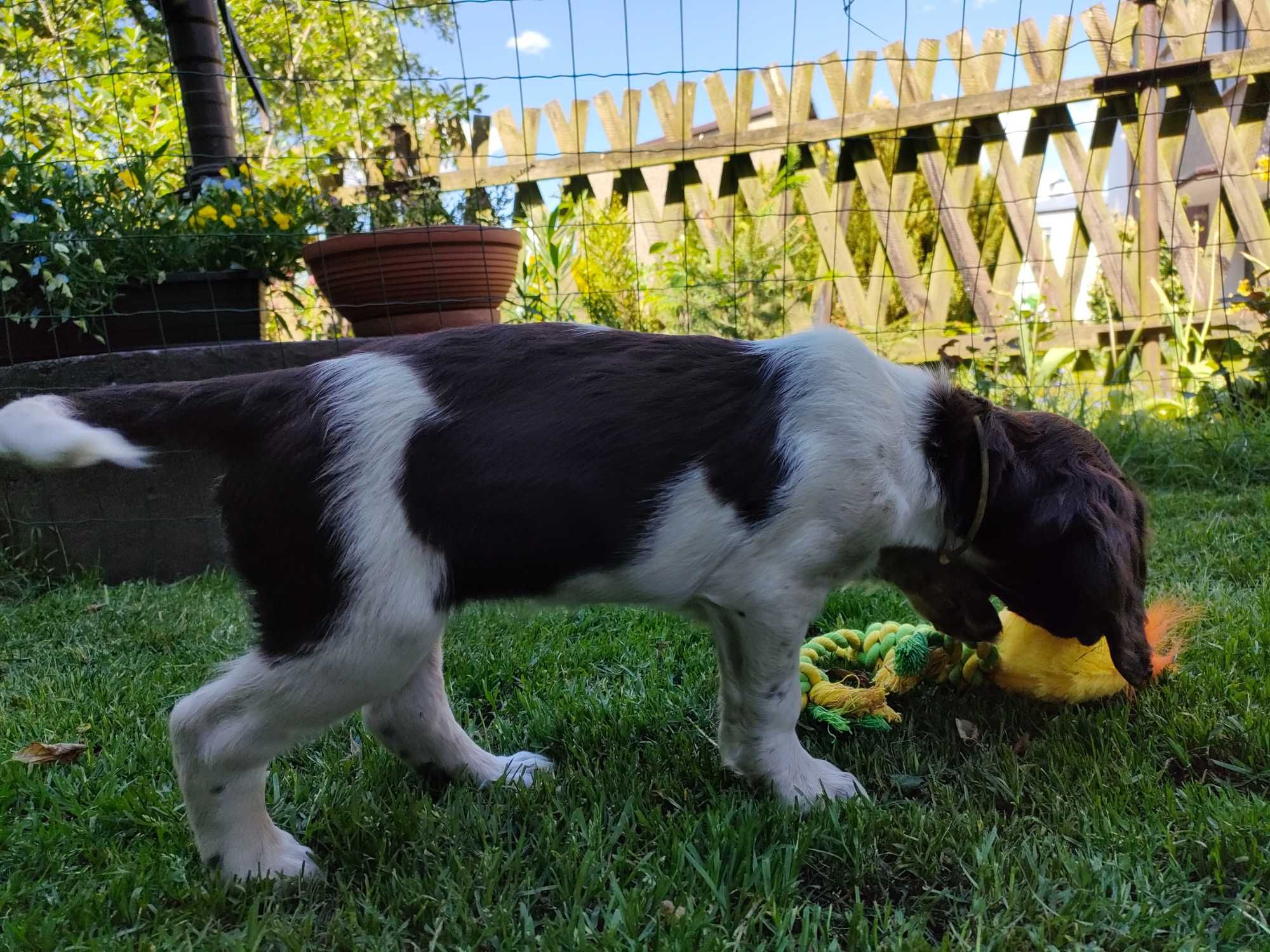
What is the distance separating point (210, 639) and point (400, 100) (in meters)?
8.29

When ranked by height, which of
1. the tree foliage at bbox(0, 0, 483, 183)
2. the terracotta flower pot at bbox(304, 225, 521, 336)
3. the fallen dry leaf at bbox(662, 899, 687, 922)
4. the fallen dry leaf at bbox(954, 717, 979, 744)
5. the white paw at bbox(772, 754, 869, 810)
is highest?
the tree foliage at bbox(0, 0, 483, 183)

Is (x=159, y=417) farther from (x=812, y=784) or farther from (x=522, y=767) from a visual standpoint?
(x=812, y=784)

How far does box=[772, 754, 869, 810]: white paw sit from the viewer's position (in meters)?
2.03

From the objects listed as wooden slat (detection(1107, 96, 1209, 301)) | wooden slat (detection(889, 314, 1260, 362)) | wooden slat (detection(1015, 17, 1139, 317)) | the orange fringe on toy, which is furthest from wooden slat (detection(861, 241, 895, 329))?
the orange fringe on toy

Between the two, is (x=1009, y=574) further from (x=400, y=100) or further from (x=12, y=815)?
(x=400, y=100)

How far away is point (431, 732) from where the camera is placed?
2178 mm

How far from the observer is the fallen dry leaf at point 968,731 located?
2289 mm

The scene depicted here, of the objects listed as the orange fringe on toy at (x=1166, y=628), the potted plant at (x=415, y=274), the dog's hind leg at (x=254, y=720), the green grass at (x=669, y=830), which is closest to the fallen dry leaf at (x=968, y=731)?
the green grass at (x=669, y=830)

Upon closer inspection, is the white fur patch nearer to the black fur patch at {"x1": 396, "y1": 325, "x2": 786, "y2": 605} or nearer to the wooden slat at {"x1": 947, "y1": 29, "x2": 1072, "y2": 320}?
the black fur patch at {"x1": 396, "y1": 325, "x2": 786, "y2": 605}

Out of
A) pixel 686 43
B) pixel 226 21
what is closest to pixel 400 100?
pixel 226 21

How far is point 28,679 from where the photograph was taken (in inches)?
112

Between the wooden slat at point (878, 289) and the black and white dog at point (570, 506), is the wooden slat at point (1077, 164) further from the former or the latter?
the black and white dog at point (570, 506)

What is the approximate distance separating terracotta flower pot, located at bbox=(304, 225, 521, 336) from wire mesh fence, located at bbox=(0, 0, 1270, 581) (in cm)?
1

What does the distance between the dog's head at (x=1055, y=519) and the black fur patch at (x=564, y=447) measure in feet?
1.57
